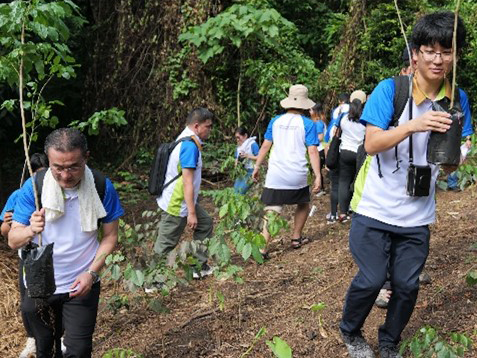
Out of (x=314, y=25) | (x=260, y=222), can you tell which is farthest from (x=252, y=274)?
(x=314, y=25)

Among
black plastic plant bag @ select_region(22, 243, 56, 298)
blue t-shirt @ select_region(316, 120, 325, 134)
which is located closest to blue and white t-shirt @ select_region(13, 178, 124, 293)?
black plastic plant bag @ select_region(22, 243, 56, 298)

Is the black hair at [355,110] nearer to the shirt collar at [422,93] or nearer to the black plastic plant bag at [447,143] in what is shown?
the shirt collar at [422,93]

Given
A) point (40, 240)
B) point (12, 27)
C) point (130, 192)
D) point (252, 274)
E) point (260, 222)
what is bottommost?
point (130, 192)

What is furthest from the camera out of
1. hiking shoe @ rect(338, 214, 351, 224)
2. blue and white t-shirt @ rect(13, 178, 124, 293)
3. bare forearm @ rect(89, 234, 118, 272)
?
hiking shoe @ rect(338, 214, 351, 224)

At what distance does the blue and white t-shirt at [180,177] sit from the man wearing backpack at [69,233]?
2.00 metres

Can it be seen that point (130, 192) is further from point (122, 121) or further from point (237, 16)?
point (122, 121)

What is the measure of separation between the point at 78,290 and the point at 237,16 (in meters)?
9.07

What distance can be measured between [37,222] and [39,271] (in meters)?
0.26

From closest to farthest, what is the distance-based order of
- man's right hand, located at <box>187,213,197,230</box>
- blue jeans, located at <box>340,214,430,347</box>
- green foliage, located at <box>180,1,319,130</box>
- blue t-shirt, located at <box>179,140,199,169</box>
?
blue jeans, located at <box>340,214,430,347</box>, blue t-shirt, located at <box>179,140,199,169</box>, man's right hand, located at <box>187,213,197,230</box>, green foliage, located at <box>180,1,319,130</box>

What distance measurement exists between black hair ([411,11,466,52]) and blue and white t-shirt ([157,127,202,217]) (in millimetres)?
2966

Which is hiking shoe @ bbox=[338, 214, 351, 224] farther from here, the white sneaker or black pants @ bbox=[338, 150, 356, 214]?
the white sneaker

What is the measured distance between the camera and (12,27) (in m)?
3.77

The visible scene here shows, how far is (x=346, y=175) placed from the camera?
7.50 meters

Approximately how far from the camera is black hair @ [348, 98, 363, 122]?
6953mm
